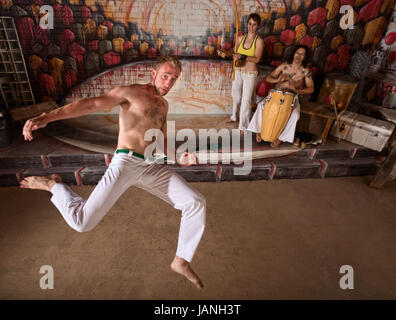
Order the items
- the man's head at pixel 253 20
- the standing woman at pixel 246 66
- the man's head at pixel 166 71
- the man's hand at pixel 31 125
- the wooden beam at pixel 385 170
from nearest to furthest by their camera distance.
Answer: the man's hand at pixel 31 125, the man's head at pixel 166 71, the wooden beam at pixel 385 170, the man's head at pixel 253 20, the standing woman at pixel 246 66

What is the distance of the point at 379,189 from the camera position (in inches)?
158

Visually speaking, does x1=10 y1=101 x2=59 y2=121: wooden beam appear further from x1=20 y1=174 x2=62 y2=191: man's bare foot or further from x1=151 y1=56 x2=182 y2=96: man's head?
x1=151 y1=56 x2=182 y2=96: man's head

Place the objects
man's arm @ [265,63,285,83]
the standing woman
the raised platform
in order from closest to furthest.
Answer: the raised platform, the standing woman, man's arm @ [265,63,285,83]

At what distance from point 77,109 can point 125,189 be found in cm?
80

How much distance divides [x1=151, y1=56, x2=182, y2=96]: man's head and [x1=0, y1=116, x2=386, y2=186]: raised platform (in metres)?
1.76

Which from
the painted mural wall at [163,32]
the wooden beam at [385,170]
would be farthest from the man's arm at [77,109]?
the wooden beam at [385,170]

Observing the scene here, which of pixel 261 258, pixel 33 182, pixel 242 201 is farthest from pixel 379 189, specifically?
pixel 33 182

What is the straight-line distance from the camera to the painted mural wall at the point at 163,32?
4.47 m

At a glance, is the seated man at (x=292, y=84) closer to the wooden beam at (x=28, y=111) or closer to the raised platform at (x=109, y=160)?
the raised platform at (x=109, y=160)

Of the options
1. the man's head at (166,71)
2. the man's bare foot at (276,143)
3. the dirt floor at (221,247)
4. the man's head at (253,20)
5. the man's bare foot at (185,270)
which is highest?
the man's head at (253,20)

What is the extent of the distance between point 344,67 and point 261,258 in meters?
4.68

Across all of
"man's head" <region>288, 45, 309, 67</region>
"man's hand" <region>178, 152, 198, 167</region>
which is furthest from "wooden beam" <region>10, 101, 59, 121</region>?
"man's head" <region>288, 45, 309, 67</region>

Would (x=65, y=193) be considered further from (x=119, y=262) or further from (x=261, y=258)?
(x=261, y=258)

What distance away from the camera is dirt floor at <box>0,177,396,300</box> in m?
2.44
